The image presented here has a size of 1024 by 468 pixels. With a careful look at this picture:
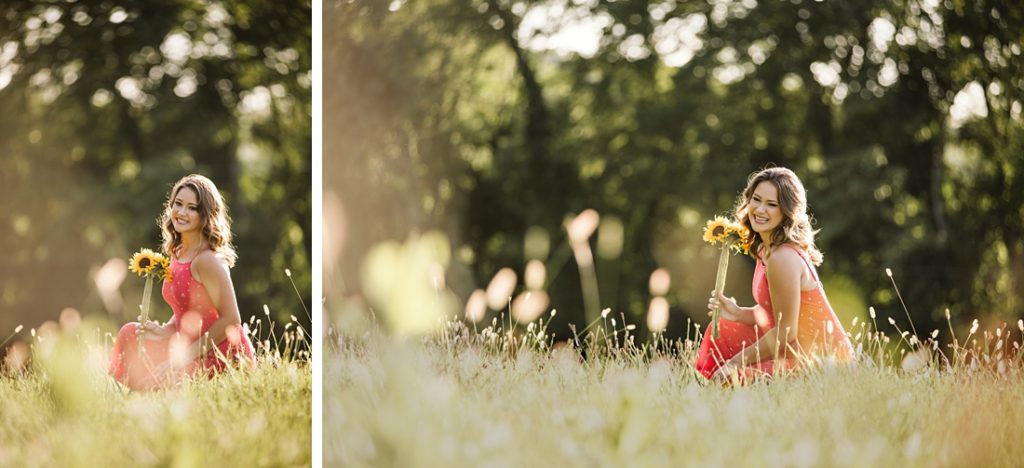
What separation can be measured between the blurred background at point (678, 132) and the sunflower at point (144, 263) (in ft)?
2.23

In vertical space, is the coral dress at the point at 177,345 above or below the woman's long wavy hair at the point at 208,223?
below

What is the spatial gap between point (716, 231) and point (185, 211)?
1871mm

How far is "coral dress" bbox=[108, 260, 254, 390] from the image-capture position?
2994 mm

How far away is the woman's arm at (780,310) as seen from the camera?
2.98m

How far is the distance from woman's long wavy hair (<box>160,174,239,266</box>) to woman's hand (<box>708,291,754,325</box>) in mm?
1664

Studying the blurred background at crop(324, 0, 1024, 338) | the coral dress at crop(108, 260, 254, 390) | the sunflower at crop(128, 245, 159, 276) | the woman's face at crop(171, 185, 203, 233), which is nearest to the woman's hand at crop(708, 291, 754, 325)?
the blurred background at crop(324, 0, 1024, 338)

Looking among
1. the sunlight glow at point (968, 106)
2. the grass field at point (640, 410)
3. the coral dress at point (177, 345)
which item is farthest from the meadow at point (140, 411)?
the sunlight glow at point (968, 106)

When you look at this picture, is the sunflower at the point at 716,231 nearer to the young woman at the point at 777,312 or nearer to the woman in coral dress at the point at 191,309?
the young woman at the point at 777,312

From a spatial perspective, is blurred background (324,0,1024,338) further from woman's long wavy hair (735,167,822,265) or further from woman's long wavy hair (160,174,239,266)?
woman's long wavy hair (160,174,239,266)

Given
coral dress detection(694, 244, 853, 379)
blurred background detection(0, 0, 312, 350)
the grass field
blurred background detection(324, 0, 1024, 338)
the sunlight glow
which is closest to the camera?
the grass field

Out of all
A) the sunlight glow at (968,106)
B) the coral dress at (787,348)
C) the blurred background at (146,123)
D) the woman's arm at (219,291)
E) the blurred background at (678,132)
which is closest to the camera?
the coral dress at (787,348)

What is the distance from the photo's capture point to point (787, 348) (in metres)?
2.98

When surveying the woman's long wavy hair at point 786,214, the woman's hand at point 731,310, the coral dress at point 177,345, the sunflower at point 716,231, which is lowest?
the coral dress at point 177,345

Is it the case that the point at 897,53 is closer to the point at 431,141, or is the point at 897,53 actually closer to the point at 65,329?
the point at 431,141
